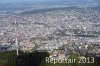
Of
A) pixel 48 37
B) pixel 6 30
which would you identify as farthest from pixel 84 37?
pixel 6 30

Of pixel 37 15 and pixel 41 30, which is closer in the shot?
pixel 41 30

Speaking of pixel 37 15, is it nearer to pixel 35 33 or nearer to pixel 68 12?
pixel 68 12

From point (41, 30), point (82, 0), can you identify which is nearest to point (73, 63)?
point (41, 30)

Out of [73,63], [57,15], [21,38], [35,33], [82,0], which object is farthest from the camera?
[82,0]

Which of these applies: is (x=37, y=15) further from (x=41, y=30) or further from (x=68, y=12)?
(x=41, y=30)

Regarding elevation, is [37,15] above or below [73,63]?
below

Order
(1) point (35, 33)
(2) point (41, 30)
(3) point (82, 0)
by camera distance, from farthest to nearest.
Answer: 1. (3) point (82, 0)
2. (2) point (41, 30)
3. (1) point (35, 33)
